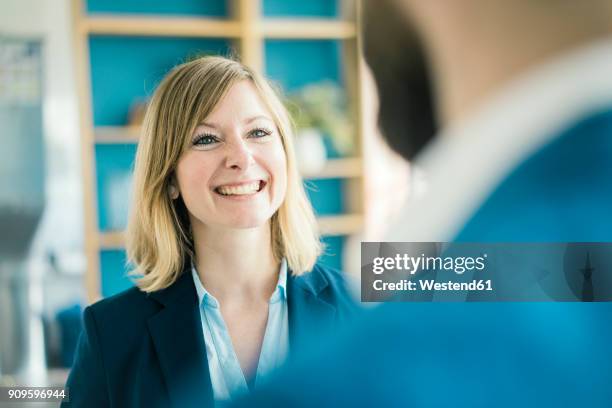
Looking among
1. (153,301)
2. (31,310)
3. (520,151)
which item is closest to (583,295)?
(520,151)

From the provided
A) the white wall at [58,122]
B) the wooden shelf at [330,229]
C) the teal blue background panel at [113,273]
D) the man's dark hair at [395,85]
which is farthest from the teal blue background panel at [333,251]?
the white wall at [58,122]

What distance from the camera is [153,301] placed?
1.93 metres

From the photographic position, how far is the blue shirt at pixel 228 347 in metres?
1.91

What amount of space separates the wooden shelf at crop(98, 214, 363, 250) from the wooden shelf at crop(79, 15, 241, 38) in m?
0.48

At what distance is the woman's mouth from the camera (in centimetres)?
188

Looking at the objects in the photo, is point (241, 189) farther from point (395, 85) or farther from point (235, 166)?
point (395, 85)

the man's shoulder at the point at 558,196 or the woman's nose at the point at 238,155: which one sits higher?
the woman's nose at the point at 238,155

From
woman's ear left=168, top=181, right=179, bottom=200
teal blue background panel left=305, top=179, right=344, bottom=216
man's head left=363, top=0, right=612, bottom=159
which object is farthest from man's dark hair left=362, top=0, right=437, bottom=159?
woman's ear left=168, top=181, right=179, bottom=200

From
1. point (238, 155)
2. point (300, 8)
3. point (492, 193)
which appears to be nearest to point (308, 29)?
point (300, 8)

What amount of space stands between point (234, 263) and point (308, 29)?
58cm

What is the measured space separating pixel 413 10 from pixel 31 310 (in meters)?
1.16

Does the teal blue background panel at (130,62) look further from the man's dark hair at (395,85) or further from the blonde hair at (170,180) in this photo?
the man's dark hair at (395,85)

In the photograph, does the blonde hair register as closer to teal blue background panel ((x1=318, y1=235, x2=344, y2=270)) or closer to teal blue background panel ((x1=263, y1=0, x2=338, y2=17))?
teal blue background panel ((x1=318, y1=235, x2=344, y2=270))

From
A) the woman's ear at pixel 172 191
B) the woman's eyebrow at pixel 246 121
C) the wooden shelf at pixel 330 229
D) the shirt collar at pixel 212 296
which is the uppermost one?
the woman's eyebrow at pixel 246 121
